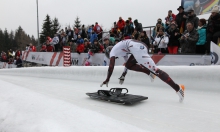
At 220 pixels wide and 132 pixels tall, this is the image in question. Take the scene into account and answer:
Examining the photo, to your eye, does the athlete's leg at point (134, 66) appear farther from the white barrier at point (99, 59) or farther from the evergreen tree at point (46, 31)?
the evergreen tree at point (46, 31)

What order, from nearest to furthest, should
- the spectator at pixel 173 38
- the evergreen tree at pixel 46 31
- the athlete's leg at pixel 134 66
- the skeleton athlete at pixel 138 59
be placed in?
the skeleton athlete at pixel 138 59, the athlete's leg at pixel 134 66, the spectator at pixel 173 38, the evergreen tree at pixel 46 31

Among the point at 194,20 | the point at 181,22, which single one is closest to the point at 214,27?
the point at 194,20

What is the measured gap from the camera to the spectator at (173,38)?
5890mm

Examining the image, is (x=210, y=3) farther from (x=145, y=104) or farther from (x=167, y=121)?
(x=167, y=121)

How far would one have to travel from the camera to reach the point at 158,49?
6.46m

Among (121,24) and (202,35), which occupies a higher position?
(121,24)

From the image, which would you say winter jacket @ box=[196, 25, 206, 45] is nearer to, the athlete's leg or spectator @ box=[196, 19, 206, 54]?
spectator @ box=[196, 19, 206, 54]

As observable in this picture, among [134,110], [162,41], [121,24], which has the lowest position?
[134,110]

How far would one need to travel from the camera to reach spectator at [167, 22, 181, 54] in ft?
19.3

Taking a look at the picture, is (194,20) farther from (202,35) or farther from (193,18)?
(202,35)

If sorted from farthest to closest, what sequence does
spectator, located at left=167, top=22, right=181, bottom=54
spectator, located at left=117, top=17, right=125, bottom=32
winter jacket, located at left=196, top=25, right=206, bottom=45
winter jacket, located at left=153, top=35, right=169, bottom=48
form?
spectator, located at left=117, top=17, right=125, bottom=32 → winter jacket, located at left=153, top=35, right=169, bottom=48 → spectator, located at left=167, top=22, right=181, bottom=54 → winter jacket, located at left=196, top=25, right=206, bottom=45

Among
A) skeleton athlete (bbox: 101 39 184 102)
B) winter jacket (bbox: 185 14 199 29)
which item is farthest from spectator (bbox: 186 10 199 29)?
skeleton athlete (bbox: 101 39 184 102)

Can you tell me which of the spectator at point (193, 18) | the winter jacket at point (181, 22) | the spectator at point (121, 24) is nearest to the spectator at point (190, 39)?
the spectator at point (193, 18)

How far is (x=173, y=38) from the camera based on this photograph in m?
5.96
